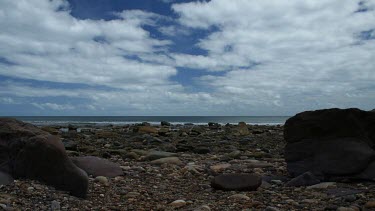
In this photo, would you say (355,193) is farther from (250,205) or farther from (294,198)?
(250,205)

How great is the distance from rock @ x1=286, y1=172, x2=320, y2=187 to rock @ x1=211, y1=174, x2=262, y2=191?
0.65 meters

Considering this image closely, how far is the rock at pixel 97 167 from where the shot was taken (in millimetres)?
6758

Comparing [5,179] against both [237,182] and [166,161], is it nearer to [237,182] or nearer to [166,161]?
[237,182]

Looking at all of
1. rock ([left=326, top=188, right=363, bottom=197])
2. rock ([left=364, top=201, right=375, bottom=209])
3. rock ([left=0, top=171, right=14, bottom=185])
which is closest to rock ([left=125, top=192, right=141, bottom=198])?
rock ([left=0, top=171, right=14, bottom=185])

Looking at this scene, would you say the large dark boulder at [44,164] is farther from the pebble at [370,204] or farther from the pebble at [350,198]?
the pebble at [370,204]

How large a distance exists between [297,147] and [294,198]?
1.97 meters

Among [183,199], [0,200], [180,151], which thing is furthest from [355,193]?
[180,151]

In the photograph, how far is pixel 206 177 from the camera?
7250 mm

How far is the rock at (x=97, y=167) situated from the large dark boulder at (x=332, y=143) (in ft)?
10.1

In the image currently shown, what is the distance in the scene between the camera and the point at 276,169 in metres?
8.02

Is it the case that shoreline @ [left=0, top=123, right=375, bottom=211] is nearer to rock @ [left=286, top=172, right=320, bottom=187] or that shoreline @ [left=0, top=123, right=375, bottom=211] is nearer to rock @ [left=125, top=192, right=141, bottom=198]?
rock @ [left=125, top=192, right=141, bottom=198]

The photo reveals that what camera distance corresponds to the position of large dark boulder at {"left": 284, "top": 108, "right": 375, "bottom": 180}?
6625mm

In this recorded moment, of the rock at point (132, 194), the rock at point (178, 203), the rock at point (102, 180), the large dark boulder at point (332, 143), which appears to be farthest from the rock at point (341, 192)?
the rock at point (102, 180)

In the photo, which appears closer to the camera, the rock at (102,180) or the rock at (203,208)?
the rock at (203,208)
